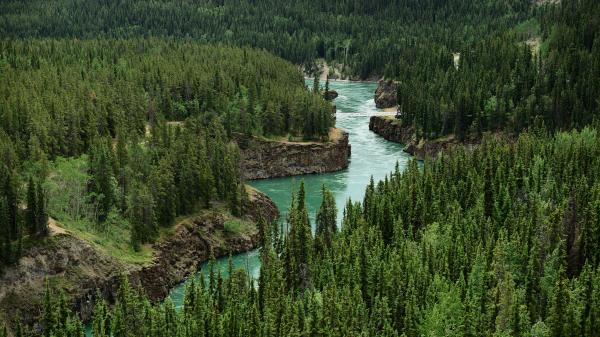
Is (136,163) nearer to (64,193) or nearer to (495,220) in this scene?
(64,193)

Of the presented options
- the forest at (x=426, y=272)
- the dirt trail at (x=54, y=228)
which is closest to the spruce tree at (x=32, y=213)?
the dirt trail at (x=54, y=228)

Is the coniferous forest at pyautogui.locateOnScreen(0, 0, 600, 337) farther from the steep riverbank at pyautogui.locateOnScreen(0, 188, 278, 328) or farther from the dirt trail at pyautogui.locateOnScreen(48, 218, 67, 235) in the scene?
the steep riverbank at pyautogui.locateOnScreen(0, 188, 278, 328)

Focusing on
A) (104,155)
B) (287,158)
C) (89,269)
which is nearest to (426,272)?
(89,269)

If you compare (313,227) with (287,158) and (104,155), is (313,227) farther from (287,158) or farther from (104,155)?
(287,158)

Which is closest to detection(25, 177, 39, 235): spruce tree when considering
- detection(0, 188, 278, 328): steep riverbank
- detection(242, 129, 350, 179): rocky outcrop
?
detection(0, 188, 278, 328): steep riverbank

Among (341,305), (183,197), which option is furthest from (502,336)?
(183,197)
